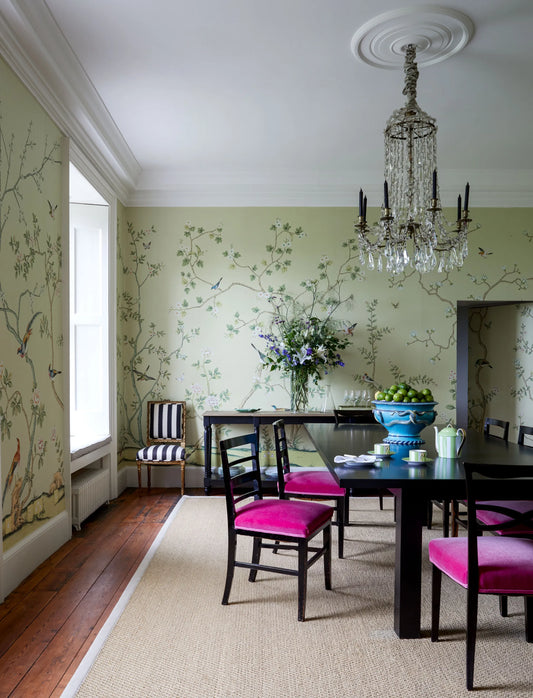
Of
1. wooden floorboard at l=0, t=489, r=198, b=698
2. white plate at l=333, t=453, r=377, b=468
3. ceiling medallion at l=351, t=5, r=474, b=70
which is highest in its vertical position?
ceiling medallion at l=351, t=5, r=474, b=70

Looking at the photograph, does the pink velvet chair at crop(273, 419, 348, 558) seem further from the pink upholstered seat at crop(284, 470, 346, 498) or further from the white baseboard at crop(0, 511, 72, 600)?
the white baseboard at crop(0, 511, 72, 600)

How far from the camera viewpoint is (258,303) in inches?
223

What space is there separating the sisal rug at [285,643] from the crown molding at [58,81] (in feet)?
9.42

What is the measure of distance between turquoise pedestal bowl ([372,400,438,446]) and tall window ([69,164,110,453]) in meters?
2.80

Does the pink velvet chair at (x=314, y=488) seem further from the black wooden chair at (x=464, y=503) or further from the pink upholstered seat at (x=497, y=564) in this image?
the pink upholstered seat at (x=497, y=564)

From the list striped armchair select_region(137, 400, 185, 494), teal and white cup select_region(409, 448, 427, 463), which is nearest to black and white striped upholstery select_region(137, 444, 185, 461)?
striped armchair select_region(137, 400, 185, 494)

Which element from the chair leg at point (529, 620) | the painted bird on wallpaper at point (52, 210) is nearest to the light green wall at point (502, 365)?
the chair leg at point (529, 620)

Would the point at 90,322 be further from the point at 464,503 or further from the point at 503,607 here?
the point at 503,607

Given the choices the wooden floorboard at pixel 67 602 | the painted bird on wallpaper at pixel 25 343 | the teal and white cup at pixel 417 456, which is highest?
the painted bird on wallpaper at pixel 25 343

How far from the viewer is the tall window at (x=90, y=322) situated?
5.12m

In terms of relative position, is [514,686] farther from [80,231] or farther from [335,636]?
[80,231]

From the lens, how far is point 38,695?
2.05 m

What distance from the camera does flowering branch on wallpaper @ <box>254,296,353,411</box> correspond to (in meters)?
5.28

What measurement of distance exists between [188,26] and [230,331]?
3049mm
